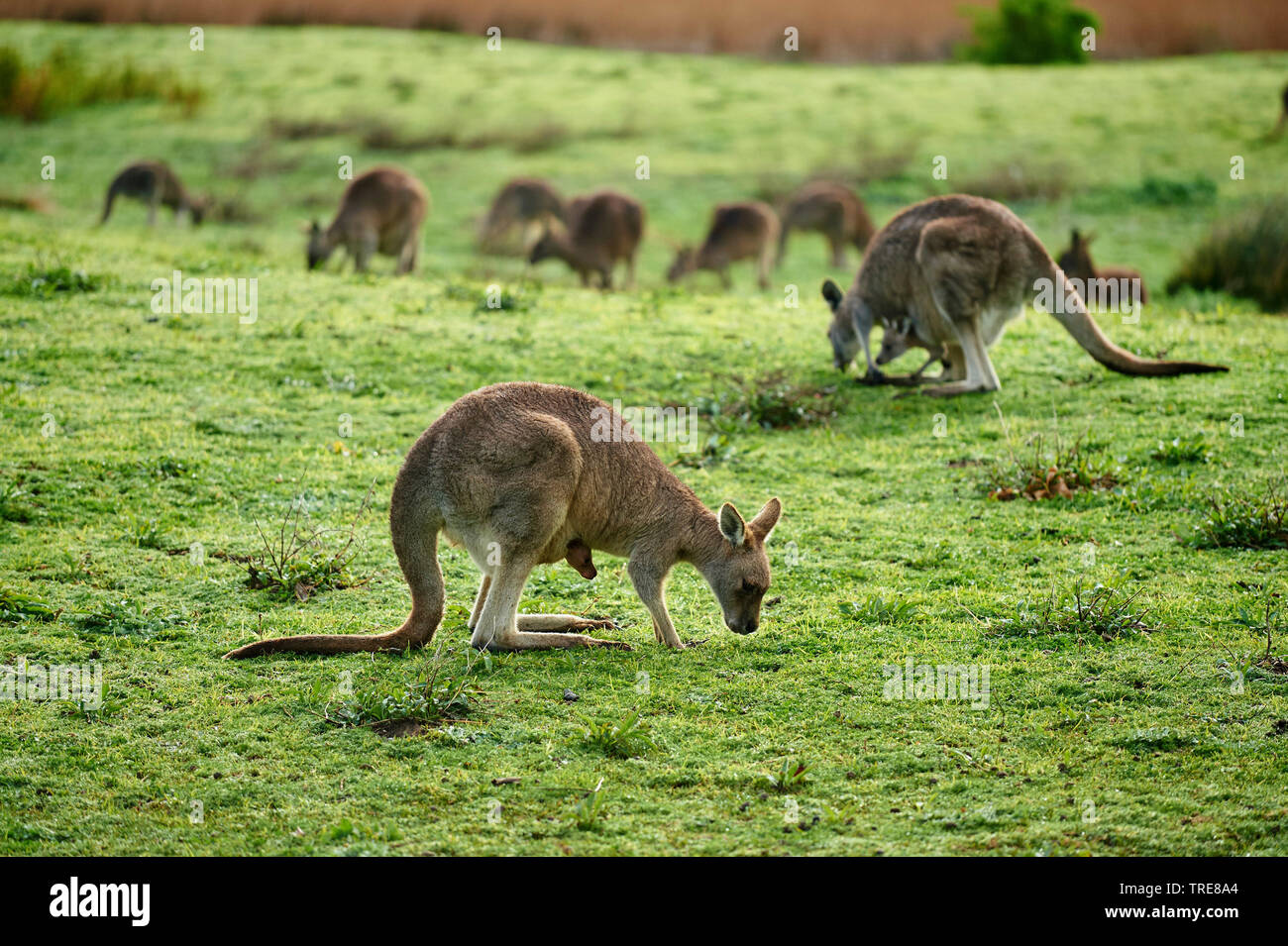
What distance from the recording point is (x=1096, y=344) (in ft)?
27.9

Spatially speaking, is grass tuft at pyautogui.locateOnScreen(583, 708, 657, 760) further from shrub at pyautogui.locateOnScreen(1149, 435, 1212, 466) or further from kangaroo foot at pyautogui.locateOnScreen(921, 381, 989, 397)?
kangaroo foot at pyautogui.locateOnScreen(921, 381, 989, 397)

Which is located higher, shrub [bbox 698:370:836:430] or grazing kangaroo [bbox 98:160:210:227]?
grazing kangaroo [bbox 98:160:210:227]

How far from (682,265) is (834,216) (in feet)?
7.84

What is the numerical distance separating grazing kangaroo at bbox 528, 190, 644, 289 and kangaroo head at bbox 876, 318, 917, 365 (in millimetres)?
6733

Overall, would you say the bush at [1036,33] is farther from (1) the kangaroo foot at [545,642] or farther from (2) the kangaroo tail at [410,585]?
(2) the kangaroo tail at [410,585]

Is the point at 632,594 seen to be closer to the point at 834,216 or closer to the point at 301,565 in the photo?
the point at 301,565

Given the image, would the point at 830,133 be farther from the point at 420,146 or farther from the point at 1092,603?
the point at 1092,603

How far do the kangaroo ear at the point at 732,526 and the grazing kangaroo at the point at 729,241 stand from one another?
37.3 feet

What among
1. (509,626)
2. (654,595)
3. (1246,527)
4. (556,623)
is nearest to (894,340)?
(1246,527)

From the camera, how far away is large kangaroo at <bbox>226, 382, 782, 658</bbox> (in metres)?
4.93

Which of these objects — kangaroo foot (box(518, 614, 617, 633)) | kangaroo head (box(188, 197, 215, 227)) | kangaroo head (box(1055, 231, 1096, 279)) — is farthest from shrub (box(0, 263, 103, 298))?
kangaroo head (box(1055, 231, 1096, 279))

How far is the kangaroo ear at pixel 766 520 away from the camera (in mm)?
5434
